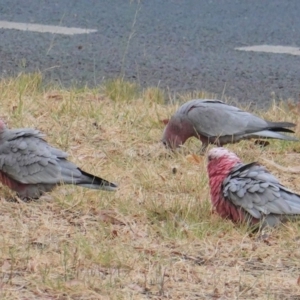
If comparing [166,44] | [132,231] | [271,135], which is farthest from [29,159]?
[166,44]

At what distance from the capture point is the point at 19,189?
4469 millimetres

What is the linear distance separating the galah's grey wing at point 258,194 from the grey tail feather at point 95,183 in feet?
1.63

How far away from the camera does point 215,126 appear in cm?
541

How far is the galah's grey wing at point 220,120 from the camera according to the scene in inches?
212

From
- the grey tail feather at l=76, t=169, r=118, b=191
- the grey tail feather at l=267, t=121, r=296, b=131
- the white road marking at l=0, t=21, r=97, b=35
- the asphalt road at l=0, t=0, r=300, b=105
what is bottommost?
the white road marking at l=0, t=21, r=97, b=35

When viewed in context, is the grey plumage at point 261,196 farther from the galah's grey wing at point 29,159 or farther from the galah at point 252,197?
the galah's grey wing at point 29,159

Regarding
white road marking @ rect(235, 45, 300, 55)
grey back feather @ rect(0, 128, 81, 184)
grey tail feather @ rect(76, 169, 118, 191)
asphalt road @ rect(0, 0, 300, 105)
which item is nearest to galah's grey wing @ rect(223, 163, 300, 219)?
grey tail feather @ rect(76, 169, 118, 191)

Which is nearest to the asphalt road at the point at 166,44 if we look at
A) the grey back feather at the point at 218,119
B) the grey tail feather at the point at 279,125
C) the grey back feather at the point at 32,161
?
the grey back feather at the point at 218,119

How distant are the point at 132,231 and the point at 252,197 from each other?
0.51 m

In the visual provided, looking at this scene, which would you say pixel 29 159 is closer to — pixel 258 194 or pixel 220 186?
pixel 220 186

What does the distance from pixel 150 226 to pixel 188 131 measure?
1465 mm

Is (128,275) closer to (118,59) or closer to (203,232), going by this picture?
(203,232)

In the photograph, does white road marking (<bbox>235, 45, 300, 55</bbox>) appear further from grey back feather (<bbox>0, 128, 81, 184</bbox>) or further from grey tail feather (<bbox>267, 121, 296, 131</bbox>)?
grey back feather (<bbox>0, 128, 81, 184</bbox>)

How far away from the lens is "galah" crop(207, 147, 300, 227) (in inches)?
160
